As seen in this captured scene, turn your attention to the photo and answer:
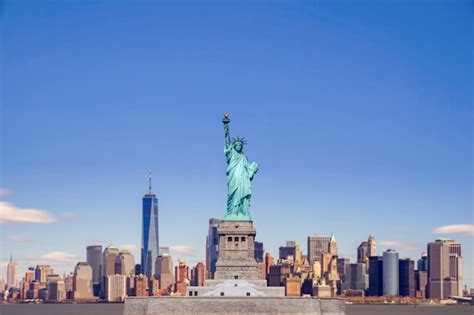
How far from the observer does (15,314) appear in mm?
171375

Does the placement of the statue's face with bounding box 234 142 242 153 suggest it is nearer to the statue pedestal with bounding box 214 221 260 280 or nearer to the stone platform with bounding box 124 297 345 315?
the statue pedestal with bounding box 214 221 260 280

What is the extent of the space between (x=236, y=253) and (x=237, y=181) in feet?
18.0

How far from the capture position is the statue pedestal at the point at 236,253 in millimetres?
88188

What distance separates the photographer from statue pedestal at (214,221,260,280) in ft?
289

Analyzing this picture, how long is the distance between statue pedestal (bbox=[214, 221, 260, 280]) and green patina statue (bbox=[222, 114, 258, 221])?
817mm

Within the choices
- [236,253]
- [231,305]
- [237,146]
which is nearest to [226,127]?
[237,146]

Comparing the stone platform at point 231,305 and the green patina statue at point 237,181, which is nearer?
the stone platform at point 231,305

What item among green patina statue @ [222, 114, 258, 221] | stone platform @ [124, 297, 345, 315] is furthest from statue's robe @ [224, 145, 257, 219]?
stone platform @ [124, 297, 345, 315]

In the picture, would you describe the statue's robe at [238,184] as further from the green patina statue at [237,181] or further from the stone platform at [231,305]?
the stone platform at [231,305]

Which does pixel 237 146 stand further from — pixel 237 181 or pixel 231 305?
pixel 231 305

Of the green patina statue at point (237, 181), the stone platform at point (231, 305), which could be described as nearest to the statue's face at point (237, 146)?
the green patina statue at point (237, 181)

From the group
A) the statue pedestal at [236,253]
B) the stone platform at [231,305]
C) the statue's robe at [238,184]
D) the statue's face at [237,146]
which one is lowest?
the stone platform at [231,305]

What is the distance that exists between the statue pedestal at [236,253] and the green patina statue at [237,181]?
0.82m

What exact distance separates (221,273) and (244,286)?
4497mm
